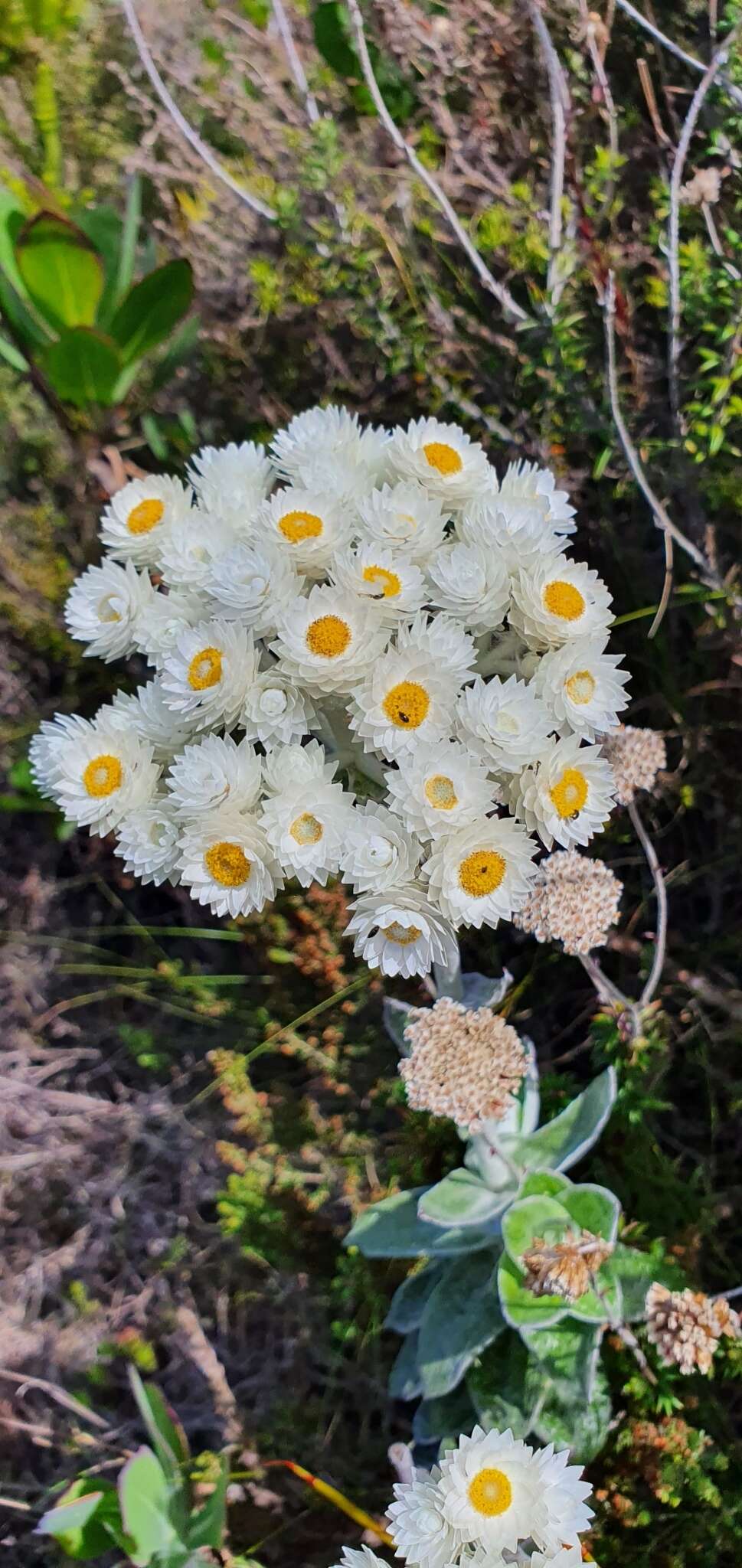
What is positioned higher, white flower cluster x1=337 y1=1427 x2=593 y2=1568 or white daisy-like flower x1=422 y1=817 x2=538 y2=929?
white daisy-like flower x1=422 y1=817 x2=538 y2=929

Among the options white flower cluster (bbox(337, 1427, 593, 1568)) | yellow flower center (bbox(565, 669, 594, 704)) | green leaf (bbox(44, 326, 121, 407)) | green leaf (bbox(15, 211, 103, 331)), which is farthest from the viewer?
green leaf (bbox(44, 326, 121, 407))

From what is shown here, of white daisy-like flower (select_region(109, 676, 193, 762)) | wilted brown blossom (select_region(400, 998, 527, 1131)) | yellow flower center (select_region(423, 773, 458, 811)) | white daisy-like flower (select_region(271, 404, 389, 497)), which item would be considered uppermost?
white daisy-like flower (select_region(271, 404, 389, 497))

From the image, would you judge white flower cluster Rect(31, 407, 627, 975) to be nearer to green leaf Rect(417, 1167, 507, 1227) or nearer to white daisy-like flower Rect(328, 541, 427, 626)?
white daisy-like flower Rect(328, 541, 427, 626)

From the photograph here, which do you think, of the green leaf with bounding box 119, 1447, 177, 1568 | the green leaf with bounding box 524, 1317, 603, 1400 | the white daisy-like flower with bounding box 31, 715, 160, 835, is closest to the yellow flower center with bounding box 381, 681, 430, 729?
the white daisy-like flower with bounding box 31, 715, 160, 835

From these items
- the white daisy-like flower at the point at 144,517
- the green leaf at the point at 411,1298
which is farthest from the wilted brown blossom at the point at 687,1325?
the white daisy-like flower at the point at 144,517

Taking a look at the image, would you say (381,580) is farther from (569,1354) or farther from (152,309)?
(152,309)

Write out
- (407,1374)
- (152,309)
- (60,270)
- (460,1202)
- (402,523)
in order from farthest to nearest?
(152,309) < (60,270) < (407,1374) < (460,1202) < (402,523)

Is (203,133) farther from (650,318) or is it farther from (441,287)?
(650,318)

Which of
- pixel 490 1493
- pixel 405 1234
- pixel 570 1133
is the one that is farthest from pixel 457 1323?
pixel 490 1493
